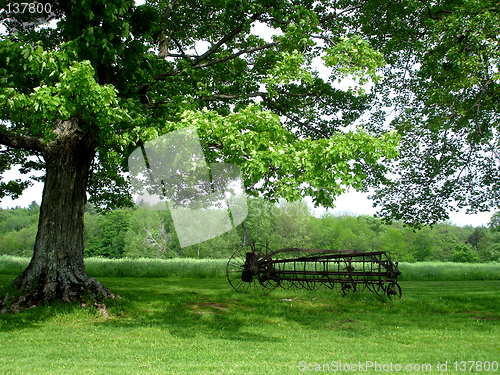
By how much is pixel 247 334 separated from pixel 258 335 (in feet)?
0.82

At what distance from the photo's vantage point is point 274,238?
5244 cm

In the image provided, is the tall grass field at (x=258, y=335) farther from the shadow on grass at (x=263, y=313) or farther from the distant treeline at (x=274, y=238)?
the distant treeline at (x=274, y=238)

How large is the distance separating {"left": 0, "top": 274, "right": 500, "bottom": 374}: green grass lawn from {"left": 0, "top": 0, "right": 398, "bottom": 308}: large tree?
1791 mm

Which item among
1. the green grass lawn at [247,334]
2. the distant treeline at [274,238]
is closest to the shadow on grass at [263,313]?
the green grass lawn at [247,334]

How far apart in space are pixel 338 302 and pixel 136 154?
7.74 metres

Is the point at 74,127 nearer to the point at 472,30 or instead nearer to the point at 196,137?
the point at 196,137

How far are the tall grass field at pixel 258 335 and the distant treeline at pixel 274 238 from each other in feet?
84.3

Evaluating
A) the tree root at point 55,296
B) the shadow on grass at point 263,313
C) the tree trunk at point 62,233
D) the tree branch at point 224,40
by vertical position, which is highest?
the tree branch at point 224,40

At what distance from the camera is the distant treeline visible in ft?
160

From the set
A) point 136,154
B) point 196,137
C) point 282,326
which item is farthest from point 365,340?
point 136,154

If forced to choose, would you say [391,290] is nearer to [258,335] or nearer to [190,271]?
[258,335]

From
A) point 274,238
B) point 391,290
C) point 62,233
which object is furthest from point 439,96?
point 274,238

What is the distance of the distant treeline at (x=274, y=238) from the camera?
48656 mm

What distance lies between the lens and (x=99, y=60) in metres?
10.4
